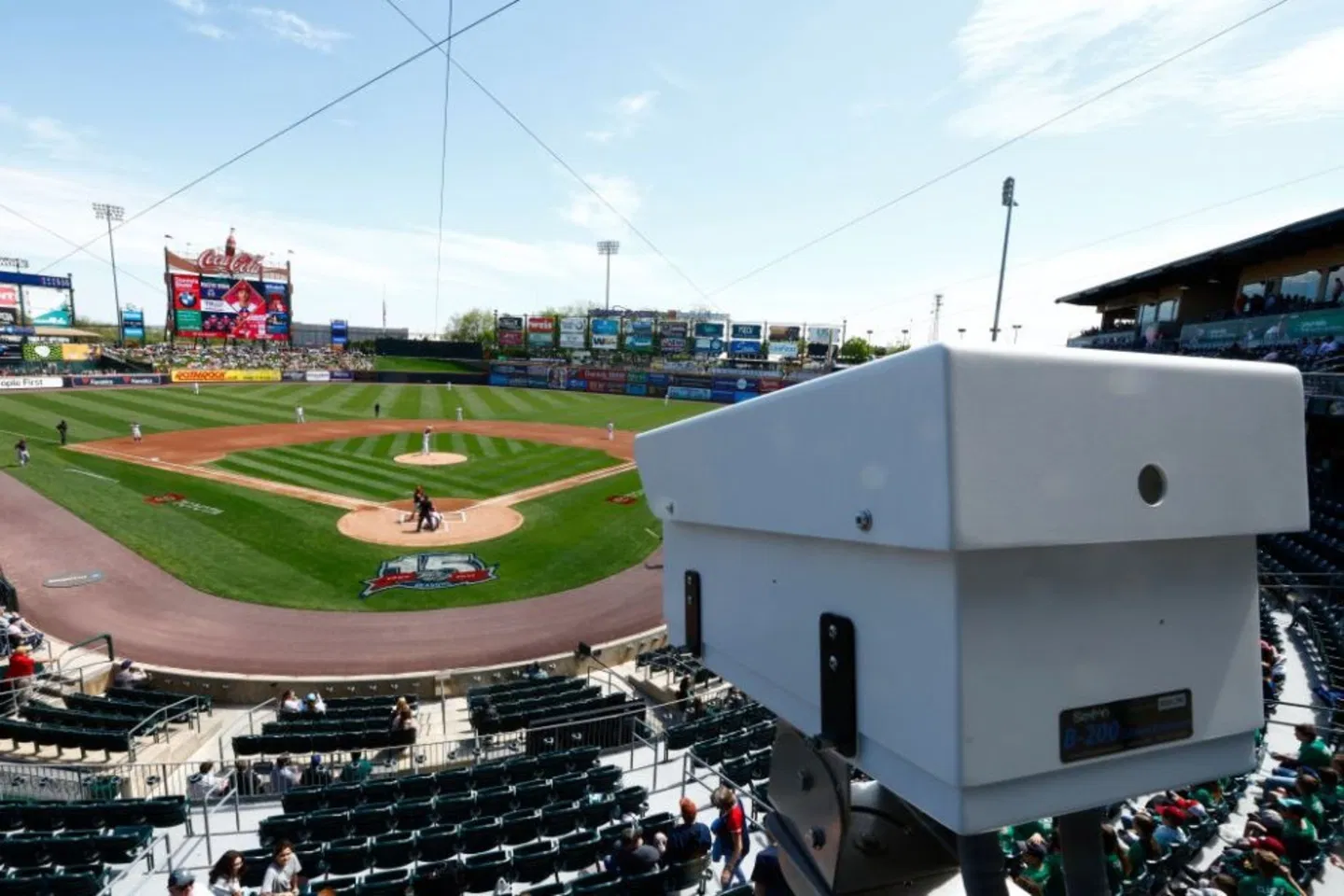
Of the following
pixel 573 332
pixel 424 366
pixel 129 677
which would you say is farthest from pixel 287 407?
pixel 573 332

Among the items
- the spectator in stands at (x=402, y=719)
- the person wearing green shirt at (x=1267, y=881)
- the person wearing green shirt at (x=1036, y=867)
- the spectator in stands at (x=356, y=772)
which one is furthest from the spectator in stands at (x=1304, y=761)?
the spectator in stands at (x=356, y=772)

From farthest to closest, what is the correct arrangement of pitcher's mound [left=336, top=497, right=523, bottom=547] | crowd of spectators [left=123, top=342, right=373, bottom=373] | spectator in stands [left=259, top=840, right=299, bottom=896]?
crowd of spectators [left=123, top=342, right=373, bottom=373]
pitcher's mound [left=336, top=497, right=523, bottom=547]
spectator in stands [left=259, top=840, right=299, bottom=896]

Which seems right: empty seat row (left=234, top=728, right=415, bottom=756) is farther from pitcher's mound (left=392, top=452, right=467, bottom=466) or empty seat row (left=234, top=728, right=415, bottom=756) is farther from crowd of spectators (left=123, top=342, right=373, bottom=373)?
crowd of spectators (left=123, top=342, right=373, bottom=373)

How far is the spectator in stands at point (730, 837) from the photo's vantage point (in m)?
6.66

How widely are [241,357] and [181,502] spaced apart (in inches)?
2191

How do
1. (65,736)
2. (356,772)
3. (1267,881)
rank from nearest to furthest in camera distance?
1. (1267,881)
2. (356,772)
3. (65,736)

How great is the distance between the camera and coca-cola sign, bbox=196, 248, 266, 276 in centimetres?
6272

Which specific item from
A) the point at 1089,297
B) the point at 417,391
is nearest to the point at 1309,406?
the point at 1089,297

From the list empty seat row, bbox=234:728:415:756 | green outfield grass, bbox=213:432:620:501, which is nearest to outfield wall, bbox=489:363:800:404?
green outfield grass, bbox=213:432:620:501

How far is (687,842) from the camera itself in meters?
6.61

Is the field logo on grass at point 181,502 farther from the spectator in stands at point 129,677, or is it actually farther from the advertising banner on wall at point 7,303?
the advertising banner on wall at point 7,303

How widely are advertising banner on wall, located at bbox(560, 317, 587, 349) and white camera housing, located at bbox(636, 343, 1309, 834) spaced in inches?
3367

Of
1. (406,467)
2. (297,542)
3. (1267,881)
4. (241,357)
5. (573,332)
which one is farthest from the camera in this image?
(573,332)

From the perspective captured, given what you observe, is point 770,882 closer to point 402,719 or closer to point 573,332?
point 402,719
